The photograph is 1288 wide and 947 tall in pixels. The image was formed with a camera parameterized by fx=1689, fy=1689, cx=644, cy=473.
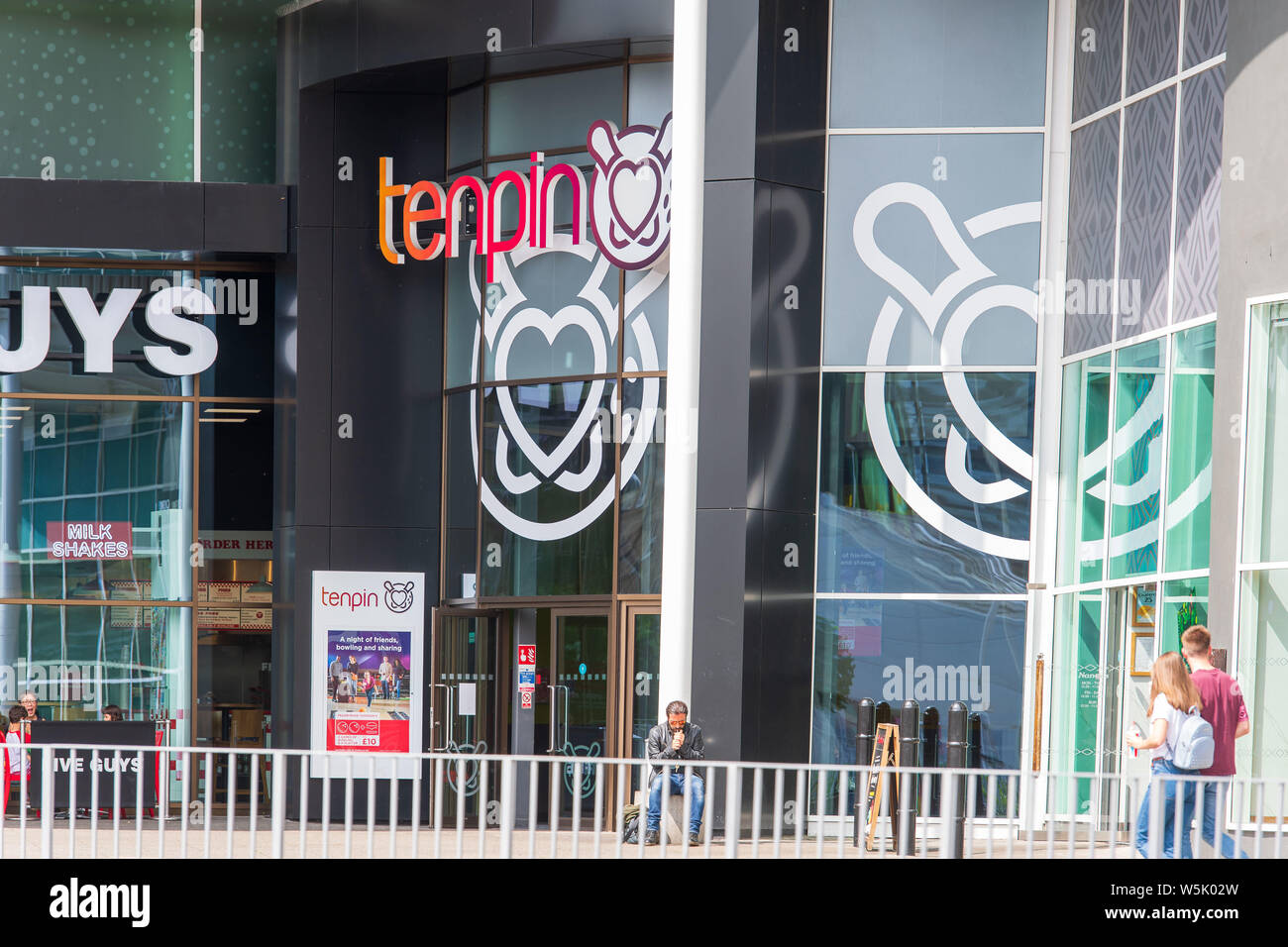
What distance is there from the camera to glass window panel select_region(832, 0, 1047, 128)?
16.2 meters

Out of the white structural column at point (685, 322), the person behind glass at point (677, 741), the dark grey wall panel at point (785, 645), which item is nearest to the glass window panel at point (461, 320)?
the white structural column at point (685, 322)

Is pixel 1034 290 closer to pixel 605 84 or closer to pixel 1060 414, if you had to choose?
pixel 1060 414

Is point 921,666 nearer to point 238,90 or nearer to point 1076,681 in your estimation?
point 1076,681

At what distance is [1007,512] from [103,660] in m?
11.0

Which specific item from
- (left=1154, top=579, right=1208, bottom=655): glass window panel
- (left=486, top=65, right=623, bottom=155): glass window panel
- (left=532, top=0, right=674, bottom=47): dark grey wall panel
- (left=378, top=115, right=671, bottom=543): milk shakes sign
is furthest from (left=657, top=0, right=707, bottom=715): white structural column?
(left=1154, top=579, right=1208, bottom=655): glass window panel

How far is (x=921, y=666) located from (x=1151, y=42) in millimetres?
6044

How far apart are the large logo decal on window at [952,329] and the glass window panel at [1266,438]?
3834 mm

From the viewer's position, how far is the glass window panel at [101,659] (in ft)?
66.2

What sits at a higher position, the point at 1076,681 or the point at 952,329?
the point at 952,329

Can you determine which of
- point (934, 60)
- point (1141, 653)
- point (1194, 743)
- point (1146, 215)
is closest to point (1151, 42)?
point (1146, 215)

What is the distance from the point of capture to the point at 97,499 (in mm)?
20469

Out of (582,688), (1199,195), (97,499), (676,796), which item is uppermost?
(1199,195)

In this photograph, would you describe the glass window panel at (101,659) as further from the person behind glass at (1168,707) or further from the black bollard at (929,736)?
the person behind glass at (1168,707)
